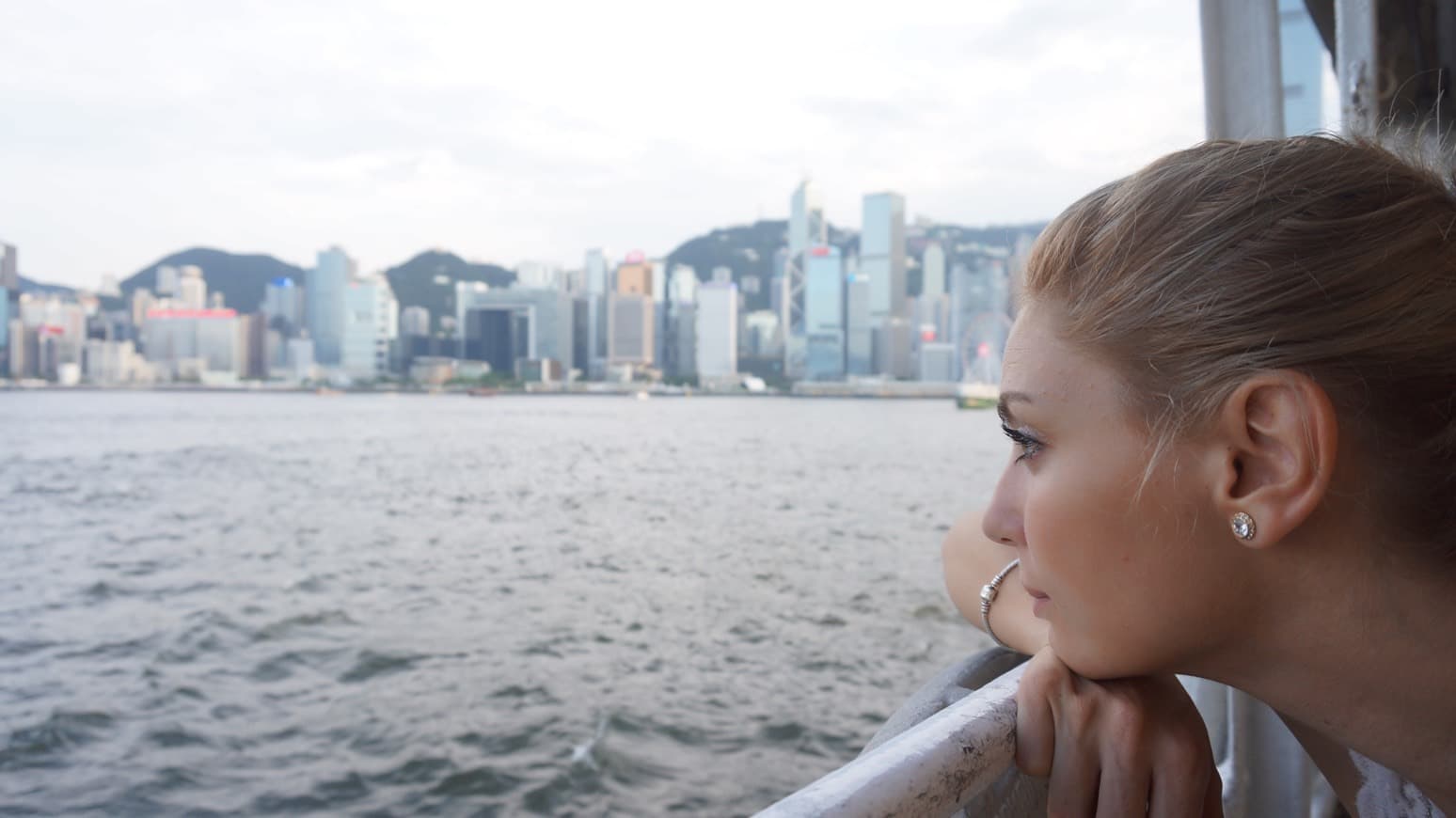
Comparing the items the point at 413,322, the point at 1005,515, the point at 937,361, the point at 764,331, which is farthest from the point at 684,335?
the point at 1005,515

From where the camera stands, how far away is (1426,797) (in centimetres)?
64

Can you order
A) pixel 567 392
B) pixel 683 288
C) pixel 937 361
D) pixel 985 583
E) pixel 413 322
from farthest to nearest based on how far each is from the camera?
1. pixel 567 392
2. pixel 683 288
3. pixel 413 322
4. pixel 937 361
5. pixel 985 583

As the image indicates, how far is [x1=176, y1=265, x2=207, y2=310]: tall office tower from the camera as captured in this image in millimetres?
61438

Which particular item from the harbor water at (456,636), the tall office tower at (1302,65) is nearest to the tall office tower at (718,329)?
the harbor water at (456,636)

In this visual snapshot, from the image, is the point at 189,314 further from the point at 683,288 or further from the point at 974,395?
the point at 974,395

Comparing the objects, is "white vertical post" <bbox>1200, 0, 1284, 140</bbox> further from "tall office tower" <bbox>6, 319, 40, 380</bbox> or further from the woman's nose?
"tall office tower" <bbox>6, 319, 40, 380</bbox>

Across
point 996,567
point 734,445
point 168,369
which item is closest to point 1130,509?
point 996,567

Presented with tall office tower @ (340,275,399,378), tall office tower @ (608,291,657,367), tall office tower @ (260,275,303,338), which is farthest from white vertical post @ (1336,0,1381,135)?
tall office tower @ (260,275,303,338)

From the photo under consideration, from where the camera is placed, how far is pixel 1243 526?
0.55 meters

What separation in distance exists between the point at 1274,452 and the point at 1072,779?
0.23 meters

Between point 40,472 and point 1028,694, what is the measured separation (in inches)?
1311

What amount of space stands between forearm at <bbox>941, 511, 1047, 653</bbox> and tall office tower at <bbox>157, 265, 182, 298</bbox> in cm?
7015

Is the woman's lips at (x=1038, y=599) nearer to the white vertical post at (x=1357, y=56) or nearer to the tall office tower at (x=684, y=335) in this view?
the white vertical post at (x=1357, y=56)

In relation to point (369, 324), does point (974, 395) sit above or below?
below
